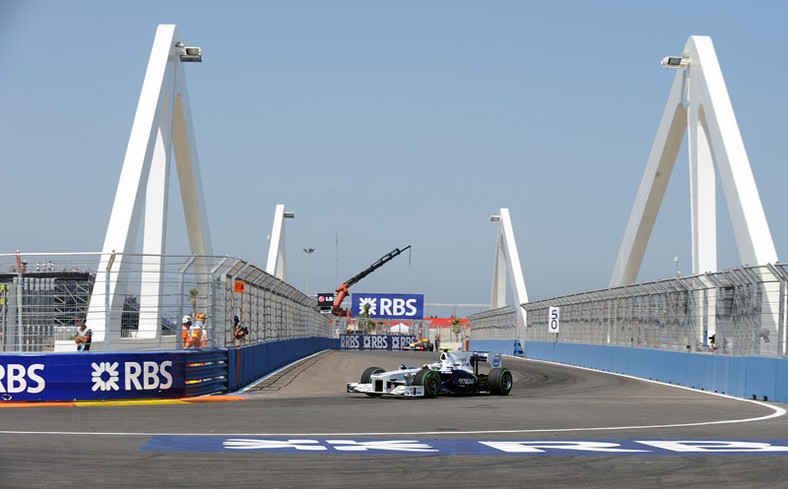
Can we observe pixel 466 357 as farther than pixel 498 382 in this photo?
Yes

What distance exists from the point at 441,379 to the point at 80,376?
635cm

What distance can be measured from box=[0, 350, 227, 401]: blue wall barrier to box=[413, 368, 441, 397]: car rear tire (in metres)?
3.98

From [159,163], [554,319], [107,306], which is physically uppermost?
[159,163]

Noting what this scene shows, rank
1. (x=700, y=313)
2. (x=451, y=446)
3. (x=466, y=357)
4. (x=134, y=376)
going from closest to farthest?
1. (x=451, y=446)
2. (x=134, y=376)
3. (x=466, y=357)
4. (x=700, y=313)

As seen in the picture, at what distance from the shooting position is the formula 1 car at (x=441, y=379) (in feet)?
62.4

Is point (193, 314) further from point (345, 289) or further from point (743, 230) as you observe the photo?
point (345, 289)

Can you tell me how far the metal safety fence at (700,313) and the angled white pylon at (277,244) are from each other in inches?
1494

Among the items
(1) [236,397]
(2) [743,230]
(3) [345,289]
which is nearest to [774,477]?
(1) [236,397]

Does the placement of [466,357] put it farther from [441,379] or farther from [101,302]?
[101,302]

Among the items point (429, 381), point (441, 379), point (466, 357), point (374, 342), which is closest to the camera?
point (429, 381)

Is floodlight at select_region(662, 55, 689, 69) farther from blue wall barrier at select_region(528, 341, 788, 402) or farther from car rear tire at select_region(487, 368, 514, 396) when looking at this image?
car rear tire at select_region(487, 368, 514, 396)

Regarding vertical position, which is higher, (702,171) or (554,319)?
(702,171)

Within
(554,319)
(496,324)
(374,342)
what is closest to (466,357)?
(554,319)

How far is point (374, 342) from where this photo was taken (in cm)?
8231
